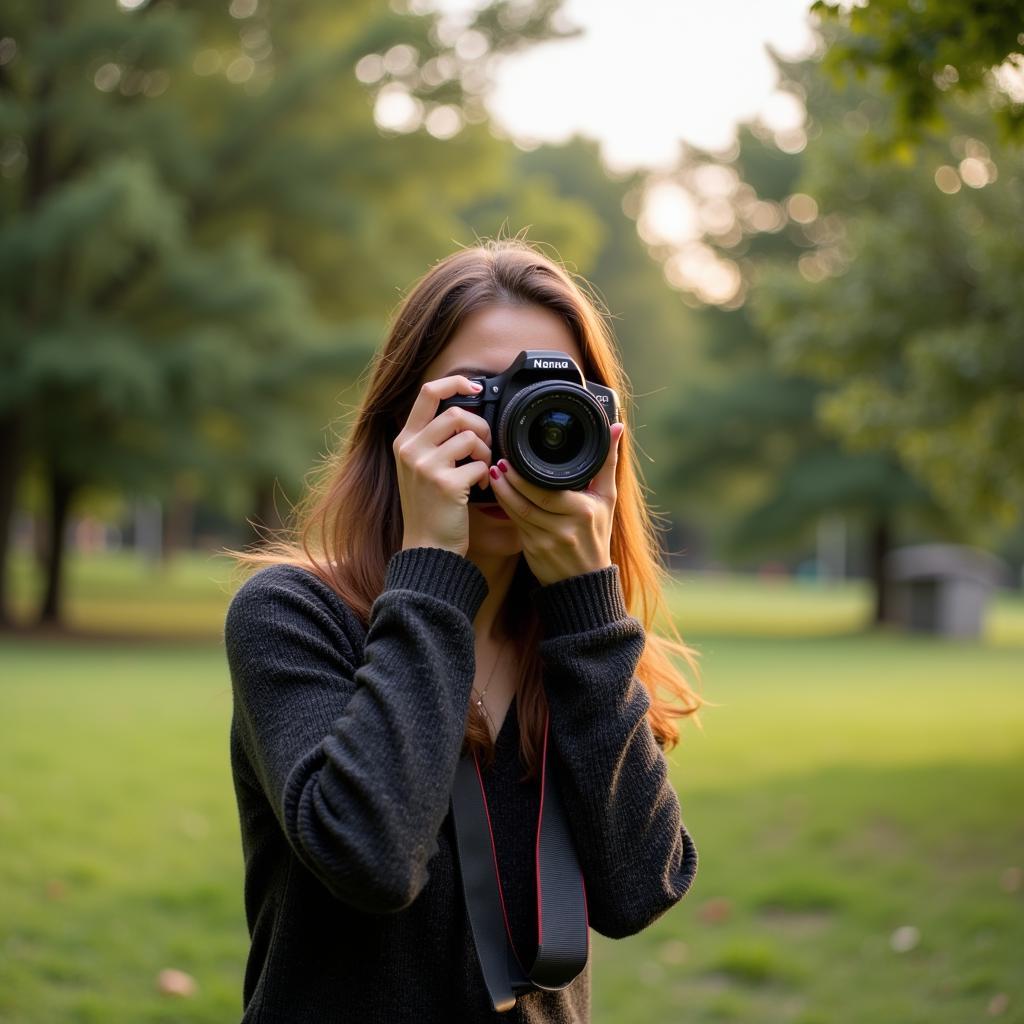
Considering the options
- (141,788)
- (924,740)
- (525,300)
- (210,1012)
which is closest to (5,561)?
(141,788)

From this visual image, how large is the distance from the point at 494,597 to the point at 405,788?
0.45 meters

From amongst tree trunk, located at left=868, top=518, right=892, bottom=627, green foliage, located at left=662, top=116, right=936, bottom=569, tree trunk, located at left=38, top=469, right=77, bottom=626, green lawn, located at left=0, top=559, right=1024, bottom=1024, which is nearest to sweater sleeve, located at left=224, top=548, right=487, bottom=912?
green lawn, located at left=0, top=559, right=1024, bottom=1024

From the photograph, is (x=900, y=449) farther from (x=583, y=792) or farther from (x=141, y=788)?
(x=583, y=792)

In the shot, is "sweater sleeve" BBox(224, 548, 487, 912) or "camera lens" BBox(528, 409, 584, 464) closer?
"sweater sleeve" BBox(224, 548, 487, 912)

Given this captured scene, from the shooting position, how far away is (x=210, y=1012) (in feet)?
11.9

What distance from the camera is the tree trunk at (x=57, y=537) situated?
1720 centimetres

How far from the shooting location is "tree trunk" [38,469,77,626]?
17.2 meters

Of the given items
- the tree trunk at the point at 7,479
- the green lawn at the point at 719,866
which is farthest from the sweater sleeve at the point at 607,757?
the tree trunk at the point at 7,479

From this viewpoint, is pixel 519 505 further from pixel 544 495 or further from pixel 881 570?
pixel 881 570

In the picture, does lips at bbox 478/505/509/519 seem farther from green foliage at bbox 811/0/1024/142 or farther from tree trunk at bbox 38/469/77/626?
tree trunk at bbox 38/469/77/626

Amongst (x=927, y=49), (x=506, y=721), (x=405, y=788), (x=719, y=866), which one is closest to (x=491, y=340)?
(x=506, y=721)

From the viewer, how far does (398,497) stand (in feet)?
5.78

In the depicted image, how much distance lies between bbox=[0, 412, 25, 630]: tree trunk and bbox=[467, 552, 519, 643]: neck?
47.6ft

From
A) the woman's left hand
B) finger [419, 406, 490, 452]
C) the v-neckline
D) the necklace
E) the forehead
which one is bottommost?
the v-neckline
